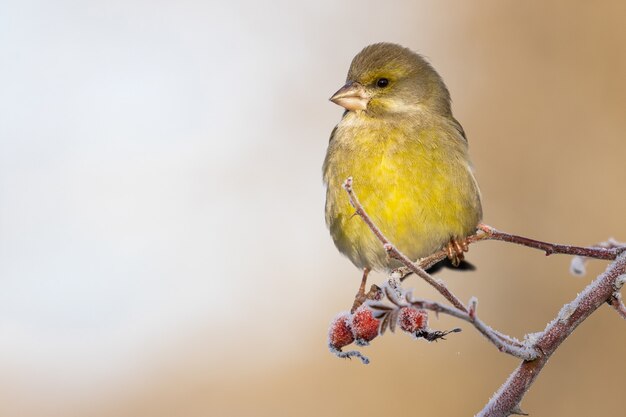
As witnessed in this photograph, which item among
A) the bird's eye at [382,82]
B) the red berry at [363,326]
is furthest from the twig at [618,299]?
the bird's eye at [382,82]

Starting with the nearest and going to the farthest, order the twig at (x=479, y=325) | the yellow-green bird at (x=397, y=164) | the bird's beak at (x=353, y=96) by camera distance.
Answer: the twig at (x=479, y=325) < the yellow-green bird at (x=397, y=164) < the bird's beak at (x=353, y=96)

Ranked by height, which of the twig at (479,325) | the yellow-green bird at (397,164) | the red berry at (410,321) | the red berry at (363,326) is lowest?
the twig at (479,325)

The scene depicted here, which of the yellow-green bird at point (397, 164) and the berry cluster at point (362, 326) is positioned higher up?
the yellow-green bird at point (397, 164)

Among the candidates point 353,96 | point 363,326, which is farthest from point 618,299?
point 353,96

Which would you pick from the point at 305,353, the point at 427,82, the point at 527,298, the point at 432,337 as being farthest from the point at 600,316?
the point at 432,337

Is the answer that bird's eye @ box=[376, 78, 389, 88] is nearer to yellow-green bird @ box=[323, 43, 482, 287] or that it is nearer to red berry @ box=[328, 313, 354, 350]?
yellow-green bird @ box=[323, 43, 482, 287]

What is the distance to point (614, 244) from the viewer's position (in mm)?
1789

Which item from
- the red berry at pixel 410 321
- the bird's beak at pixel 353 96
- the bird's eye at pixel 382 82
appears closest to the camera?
the red berry at pixel 410 321

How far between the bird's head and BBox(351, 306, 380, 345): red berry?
1673mm

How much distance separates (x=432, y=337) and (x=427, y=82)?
206 cm

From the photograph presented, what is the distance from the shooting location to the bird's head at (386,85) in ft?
12.0

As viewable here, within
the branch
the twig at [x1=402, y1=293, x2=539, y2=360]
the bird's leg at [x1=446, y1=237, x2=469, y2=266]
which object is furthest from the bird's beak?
the twig at [x1=402, y1=293, x2=539, y2=360]

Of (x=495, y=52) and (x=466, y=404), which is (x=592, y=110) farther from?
(x=466, y=404)

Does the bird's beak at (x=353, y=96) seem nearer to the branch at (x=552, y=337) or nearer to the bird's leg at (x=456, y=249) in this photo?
the bird's leg at (x=456, y=249)
